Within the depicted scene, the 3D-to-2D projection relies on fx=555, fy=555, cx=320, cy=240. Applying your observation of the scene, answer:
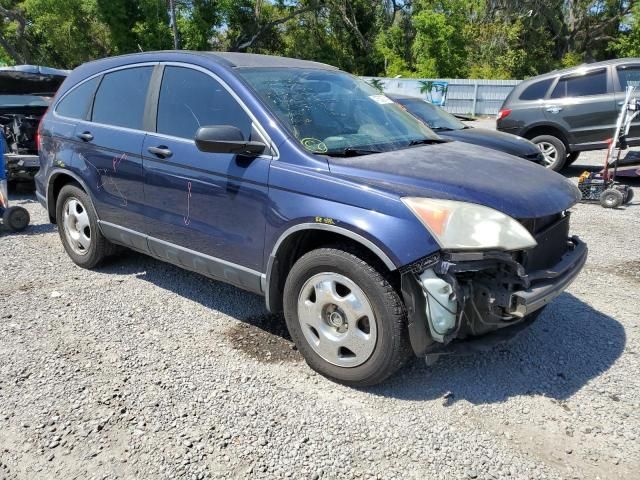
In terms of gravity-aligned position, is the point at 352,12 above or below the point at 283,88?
above

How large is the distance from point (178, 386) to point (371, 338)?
1.19m

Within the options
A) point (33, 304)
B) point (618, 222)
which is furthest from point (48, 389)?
point (618, 222)

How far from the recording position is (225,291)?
15.5ft

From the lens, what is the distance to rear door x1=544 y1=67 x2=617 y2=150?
9.76 m

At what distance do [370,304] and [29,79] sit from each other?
302 inches

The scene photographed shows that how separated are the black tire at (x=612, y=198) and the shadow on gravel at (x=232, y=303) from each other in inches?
223

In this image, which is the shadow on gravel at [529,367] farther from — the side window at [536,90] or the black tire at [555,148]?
the side window at [536,90]

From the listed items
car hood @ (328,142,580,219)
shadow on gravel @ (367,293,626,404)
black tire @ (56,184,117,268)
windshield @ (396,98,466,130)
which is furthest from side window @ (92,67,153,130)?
windshield @ (396,98,466,130)

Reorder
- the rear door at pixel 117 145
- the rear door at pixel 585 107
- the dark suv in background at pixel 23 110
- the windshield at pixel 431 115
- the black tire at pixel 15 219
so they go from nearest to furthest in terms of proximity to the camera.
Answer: the rear door at pixel 117 145, the black tire at pixel 15 219, the dark suv in background at pixel 23 110, the windshield at pixel 431 115, the rear door at pixel 585 107

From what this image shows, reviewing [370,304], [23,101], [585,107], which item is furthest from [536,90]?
[23,101]

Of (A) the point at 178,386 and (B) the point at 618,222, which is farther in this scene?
(B) the point at 618,222

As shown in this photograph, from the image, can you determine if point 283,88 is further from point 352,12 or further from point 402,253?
point 352,12

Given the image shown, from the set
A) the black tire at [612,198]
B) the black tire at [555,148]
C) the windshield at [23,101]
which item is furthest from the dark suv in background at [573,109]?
the windshield at [23,101]

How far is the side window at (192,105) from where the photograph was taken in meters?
3.67
